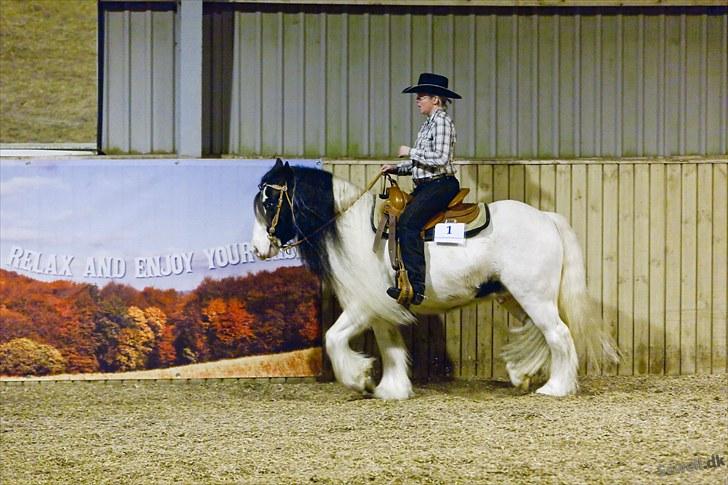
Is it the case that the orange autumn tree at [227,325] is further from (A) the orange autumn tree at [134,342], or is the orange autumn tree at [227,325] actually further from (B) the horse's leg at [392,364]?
(B) the horse's leg at [392,364]

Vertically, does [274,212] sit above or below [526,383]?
above

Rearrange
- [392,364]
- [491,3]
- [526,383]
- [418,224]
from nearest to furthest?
[418,224] → [392,364] → [526,383] → [491,3]

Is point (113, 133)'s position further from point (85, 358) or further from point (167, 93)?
point (85, 358)

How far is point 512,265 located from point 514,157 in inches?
Result: 74.0

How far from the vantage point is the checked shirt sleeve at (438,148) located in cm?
777

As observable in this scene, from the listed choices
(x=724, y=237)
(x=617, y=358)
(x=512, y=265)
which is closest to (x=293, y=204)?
(x=512, y=265)

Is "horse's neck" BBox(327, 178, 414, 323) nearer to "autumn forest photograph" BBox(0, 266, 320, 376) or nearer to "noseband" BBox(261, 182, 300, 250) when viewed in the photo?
"noseband" BBox(261, 182, 300, 250)

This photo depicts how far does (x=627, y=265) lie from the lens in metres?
9.20

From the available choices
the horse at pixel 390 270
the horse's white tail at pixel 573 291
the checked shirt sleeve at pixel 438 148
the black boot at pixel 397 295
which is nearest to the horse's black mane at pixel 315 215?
the horse at pixel 390 270

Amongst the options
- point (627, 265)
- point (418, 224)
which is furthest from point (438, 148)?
point (627, 265)

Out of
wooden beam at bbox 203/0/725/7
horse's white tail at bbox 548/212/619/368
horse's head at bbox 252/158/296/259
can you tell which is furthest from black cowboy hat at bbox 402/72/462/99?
wooden beam at bbox 203/0/725/7

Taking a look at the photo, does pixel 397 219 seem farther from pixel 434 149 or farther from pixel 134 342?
pixel 134 342

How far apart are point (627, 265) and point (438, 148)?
2436 mm

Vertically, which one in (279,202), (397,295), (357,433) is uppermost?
(279,202)
